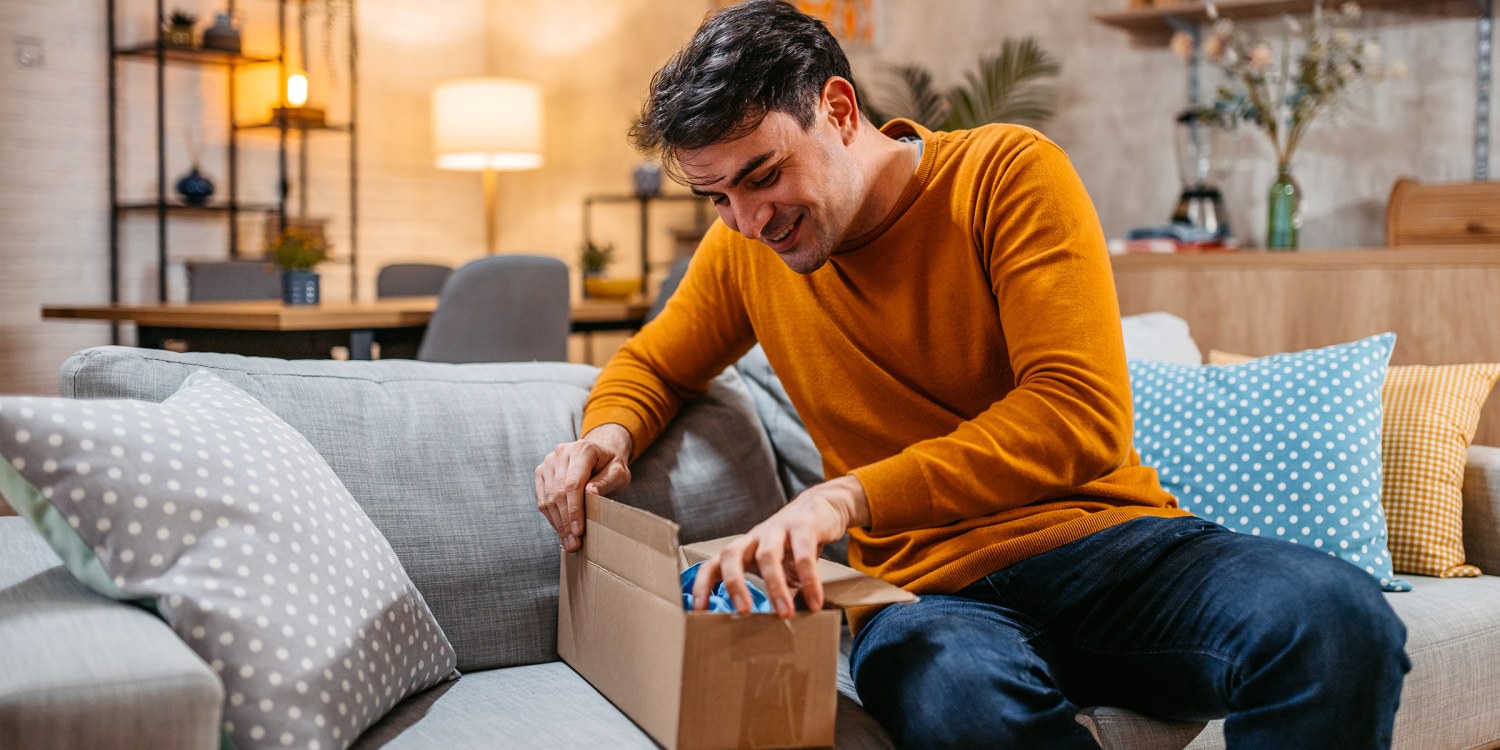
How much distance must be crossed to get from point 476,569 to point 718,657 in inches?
18.9

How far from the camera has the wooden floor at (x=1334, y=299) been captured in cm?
252

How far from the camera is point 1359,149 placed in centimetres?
346

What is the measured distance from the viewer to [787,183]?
132cm

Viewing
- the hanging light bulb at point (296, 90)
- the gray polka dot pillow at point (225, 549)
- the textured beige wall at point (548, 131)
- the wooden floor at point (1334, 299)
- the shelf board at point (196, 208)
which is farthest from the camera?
the hanging light bulb at point (296, 90)

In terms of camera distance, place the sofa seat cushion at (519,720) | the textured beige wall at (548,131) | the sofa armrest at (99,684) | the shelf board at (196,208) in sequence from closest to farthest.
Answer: the sofa armrest at (99,684)
the sofa seat cushion at (519,720)
the textured beige wall at (548,131)
the shelf board at (196,208)

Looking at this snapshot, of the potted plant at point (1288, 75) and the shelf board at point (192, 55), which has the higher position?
the shelf board at point (192, 55)

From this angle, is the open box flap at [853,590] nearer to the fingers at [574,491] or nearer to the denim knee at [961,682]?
the denim knee at [961,682]

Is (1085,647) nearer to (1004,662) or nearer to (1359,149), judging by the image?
(1004,662)

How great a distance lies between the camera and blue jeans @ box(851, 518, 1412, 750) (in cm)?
111

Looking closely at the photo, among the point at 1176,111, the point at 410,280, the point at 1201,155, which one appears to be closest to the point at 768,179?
the point at 1201,155

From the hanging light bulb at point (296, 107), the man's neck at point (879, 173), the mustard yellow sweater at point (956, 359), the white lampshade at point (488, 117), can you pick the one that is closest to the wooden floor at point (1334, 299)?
the mustard yellow sweater at point (956, 359)

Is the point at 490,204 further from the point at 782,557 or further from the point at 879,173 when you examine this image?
the point at 782,557

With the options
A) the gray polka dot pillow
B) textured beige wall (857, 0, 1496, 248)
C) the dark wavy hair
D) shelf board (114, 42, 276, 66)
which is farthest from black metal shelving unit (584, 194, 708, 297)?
the gray polka dot pillow

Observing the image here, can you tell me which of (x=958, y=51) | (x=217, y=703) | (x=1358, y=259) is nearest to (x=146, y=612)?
(x=217, y=703)
